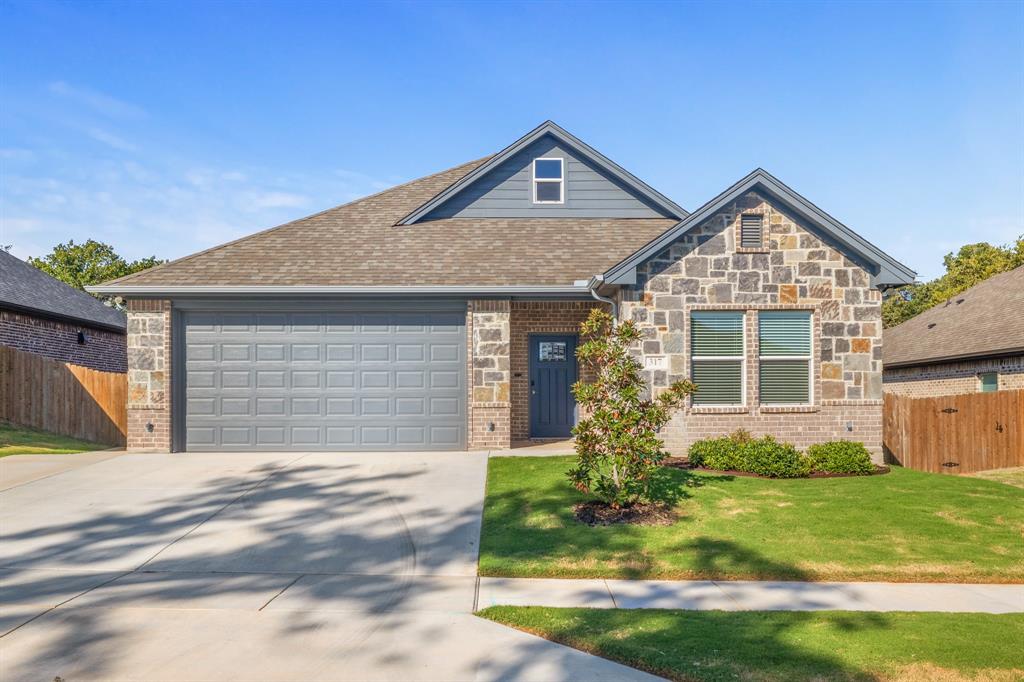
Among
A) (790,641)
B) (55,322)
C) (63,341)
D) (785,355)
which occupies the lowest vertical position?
(790,641)

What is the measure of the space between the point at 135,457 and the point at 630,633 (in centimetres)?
1188

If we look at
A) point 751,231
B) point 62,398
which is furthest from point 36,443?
point 751,231

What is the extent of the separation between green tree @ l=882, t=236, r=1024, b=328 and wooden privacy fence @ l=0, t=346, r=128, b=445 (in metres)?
31.9

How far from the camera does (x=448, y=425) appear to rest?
1449cm

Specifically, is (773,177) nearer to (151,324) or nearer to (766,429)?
(766,429)

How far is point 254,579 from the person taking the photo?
7.06 meters

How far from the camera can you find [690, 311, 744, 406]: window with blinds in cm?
1287

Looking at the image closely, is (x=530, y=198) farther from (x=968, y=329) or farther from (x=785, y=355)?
(x=968, y=329)

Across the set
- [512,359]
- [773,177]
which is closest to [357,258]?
[512,359]

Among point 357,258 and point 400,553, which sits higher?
point 357,258

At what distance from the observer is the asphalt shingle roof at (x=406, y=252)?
14508 millimetres

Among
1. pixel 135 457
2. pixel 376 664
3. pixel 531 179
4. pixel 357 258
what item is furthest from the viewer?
pixel 531 179

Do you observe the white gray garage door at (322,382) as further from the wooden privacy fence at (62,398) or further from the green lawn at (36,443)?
the wooden privacy fence at (62,398)

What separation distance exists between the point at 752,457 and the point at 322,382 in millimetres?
8811
